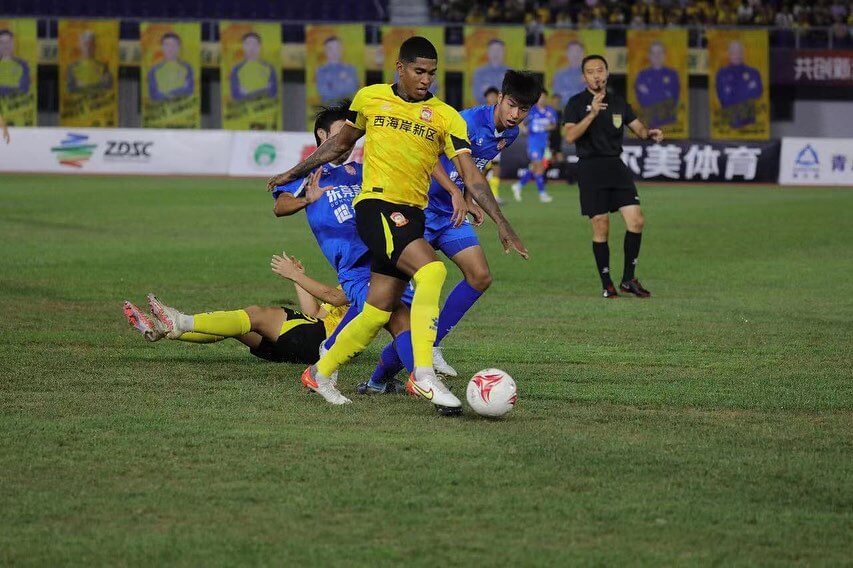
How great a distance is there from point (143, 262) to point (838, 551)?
40.0ft

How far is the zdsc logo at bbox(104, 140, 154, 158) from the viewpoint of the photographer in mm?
36875

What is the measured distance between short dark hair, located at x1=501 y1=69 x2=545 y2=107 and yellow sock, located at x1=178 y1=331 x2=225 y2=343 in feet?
7.87

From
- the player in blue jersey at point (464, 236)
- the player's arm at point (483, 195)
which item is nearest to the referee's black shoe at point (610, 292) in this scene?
the player in blue jersey at point (464, 236)

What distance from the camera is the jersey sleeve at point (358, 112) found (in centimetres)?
748

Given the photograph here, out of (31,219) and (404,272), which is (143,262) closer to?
(31,219)

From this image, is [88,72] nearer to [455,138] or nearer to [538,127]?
[538,127]

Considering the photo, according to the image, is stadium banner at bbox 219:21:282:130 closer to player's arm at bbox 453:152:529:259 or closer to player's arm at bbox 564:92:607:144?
player's arm at bbox 564:92:607:144

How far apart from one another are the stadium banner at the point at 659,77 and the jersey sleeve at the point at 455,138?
3443 centimetres

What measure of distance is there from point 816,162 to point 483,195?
100 ft

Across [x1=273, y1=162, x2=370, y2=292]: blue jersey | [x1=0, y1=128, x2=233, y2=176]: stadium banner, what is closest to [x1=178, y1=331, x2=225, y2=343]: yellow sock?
[x1=273, y1=162, x2=370, y2=292]: blue jersey

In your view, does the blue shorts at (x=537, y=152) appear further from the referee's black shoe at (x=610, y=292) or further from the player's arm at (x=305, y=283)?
the player's arm at (x=305, y=283)

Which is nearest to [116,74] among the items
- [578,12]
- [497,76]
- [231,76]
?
[231,76]

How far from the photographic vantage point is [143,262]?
631 inches

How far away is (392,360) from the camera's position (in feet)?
26.0
